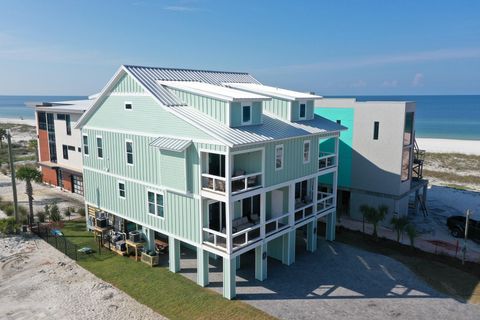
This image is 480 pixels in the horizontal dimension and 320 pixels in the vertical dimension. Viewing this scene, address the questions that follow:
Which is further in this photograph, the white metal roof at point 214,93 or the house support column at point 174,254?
the house support column at point 174,254

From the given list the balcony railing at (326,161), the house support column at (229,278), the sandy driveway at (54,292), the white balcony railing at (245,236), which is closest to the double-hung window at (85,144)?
the sandy driveway at (54,292)

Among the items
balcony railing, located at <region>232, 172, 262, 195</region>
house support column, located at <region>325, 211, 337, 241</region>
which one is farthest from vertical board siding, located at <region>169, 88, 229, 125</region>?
house support column, located at <region>325, 211, 337, 241</region>

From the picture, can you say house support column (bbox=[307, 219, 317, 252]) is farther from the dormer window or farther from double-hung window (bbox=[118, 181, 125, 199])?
double-hung window (bbox=[118, 181, 125, 199])

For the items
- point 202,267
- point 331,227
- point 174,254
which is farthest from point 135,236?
point 331,227

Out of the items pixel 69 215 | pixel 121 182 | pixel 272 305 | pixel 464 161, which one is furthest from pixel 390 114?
pixel 464 161

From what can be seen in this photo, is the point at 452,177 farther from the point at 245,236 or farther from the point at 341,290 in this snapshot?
the point at 245,236

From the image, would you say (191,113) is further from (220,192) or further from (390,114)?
(390,114)

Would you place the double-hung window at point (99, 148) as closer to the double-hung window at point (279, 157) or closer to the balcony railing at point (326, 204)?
the double-hung window at point (279, 157)

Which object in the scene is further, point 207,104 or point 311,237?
point 311,237
